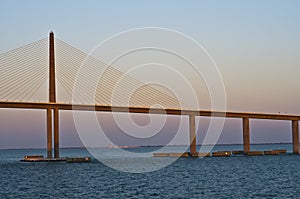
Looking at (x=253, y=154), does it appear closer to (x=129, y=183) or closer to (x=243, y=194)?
(x=129, y=183)

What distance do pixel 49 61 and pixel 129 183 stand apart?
3773 cm

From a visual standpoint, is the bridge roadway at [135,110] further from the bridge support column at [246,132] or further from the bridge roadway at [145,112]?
the bridge support column at [246,132]

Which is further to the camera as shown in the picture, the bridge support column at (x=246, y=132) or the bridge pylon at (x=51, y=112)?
the bridge support column at (x=246, y=132)

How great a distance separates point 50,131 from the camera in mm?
83500

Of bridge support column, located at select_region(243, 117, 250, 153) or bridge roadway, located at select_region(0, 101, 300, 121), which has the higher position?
bridge roadway, located at select_region(0, 101, 300, 121)

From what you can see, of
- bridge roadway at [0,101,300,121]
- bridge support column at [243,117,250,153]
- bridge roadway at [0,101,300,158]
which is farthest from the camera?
bridge support column at [243,117,250,153]

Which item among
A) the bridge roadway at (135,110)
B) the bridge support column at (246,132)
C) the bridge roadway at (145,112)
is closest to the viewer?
the bridge roadway at (135,110)

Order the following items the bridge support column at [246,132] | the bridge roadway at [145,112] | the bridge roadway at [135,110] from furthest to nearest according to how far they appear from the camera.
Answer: the bridge support column at [246,132] < the bridge roadway at [145,112] < the bridge roadway at [135,110]

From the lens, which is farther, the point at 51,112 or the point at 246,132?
the point at 246,132

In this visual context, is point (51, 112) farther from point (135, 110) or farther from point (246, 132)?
point (246, 132)

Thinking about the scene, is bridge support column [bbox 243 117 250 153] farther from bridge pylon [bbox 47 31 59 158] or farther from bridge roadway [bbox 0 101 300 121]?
bridge pylon [bbox 47 31 59 158]

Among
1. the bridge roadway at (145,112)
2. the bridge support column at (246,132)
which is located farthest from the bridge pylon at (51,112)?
the bridge support column at (246,132)

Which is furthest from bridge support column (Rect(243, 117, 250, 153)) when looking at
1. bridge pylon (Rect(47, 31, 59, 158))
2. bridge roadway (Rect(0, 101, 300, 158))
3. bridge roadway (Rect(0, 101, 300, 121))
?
bridge pylon (Rect(47, 31, 59, 158))

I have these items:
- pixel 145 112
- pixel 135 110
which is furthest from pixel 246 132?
pixel 135 110
